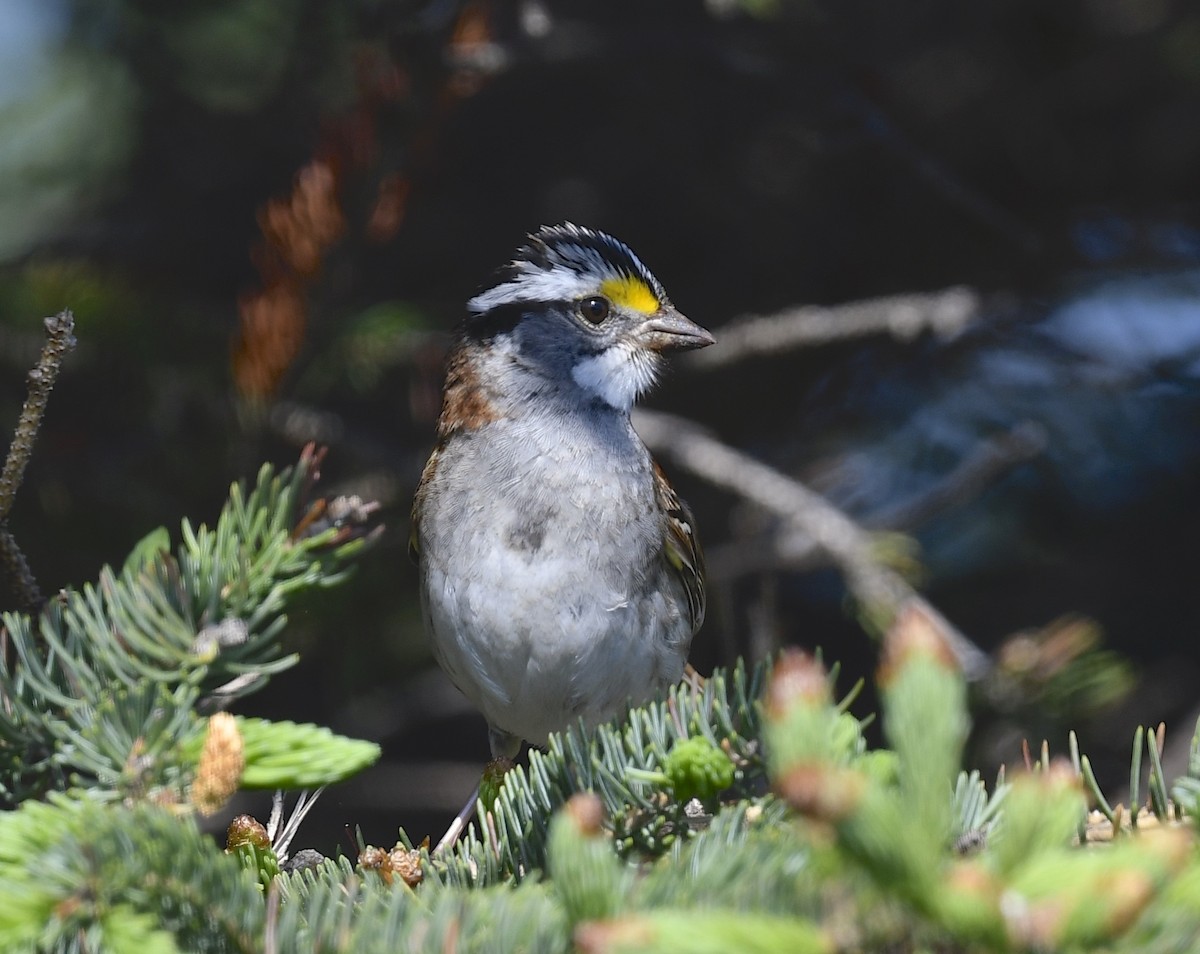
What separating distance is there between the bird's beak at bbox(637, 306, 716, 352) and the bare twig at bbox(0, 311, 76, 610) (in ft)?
6.52

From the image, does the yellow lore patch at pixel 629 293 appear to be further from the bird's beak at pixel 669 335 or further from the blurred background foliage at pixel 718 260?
the blurred background foliage at pixel 718 260

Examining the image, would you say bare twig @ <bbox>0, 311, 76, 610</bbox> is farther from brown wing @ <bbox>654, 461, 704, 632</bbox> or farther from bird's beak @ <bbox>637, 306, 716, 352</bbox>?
bird's beak @ <bbox>637, 306, 716, 352</bbox>

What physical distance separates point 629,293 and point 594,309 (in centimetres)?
11

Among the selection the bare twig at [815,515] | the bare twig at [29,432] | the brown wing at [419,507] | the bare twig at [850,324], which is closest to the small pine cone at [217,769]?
the bare twig at [29,432]

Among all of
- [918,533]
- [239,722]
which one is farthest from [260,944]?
[918,533]

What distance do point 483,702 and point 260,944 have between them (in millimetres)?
2054

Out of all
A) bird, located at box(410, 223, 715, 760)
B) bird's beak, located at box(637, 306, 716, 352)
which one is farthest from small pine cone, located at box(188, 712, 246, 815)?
bird's beak, located at box(637, 306, 716, 352)

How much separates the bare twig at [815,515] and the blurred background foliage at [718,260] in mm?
303

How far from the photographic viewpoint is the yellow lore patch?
350cm

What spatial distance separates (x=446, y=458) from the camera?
3.36 m

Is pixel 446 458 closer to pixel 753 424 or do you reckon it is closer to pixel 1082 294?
pixel 753 424

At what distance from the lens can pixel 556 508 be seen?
313cm

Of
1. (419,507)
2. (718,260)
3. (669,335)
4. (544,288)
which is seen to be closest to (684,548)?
(669,335)

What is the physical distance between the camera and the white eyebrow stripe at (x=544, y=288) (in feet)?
11.5
